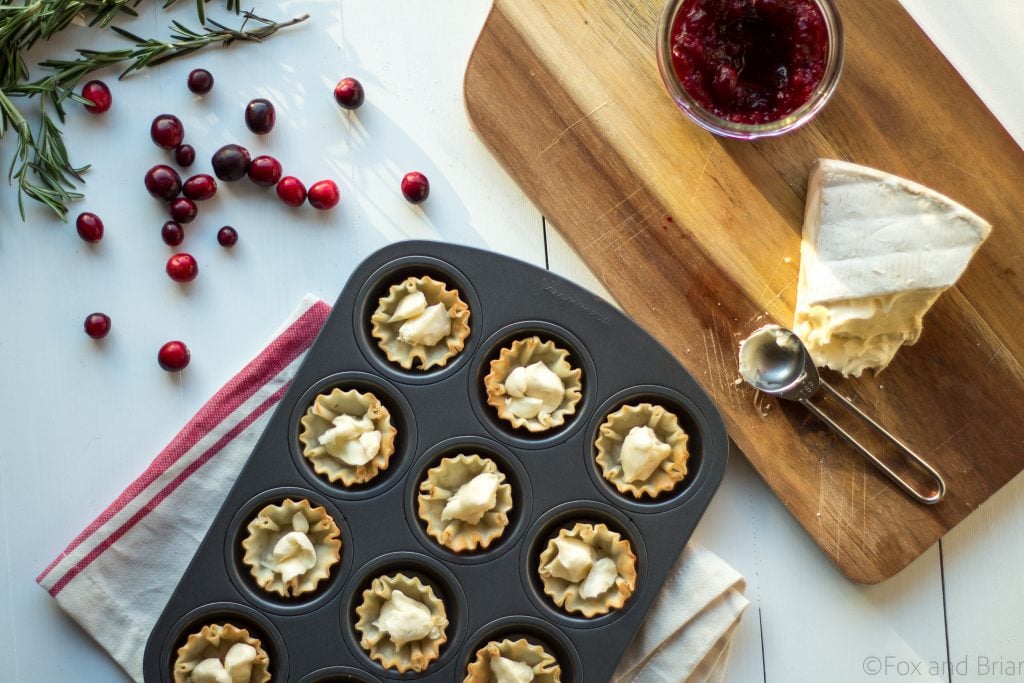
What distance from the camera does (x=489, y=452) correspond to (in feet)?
8.35

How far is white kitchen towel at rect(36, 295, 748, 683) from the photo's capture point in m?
2.69

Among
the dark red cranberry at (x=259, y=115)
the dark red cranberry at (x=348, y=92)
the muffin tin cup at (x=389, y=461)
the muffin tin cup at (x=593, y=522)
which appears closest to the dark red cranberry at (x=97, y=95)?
the dark red cranberry at (x=259, y=115)

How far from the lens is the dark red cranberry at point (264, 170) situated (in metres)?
2.78

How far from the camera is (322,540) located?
8.36 feet

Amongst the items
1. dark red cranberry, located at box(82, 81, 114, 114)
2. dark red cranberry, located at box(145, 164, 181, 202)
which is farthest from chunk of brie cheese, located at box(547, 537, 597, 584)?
dark red cranberry, located at box(82, 81, 114, 114)

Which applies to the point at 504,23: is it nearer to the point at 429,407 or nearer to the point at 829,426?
the point at 429,407

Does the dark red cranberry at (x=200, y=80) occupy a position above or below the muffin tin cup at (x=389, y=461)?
above

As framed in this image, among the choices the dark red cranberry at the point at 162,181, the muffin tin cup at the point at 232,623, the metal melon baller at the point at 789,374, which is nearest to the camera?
the muffin tin cup at the point at 232,623

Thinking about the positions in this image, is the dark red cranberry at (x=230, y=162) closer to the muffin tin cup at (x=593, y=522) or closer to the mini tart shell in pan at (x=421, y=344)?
the mini tart shell in pan at (x=421, y=344)

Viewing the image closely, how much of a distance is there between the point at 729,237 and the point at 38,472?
87.1 inches

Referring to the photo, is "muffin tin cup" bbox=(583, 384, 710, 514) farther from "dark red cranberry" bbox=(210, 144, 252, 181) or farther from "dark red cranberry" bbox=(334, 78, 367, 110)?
"dark red cranberry" bbox=(210, 144, 252, 181)

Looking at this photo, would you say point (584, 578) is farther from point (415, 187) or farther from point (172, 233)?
point (172, 233)

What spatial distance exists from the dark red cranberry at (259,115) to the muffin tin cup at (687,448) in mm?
1319

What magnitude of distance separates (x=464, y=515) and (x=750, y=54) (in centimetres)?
151
